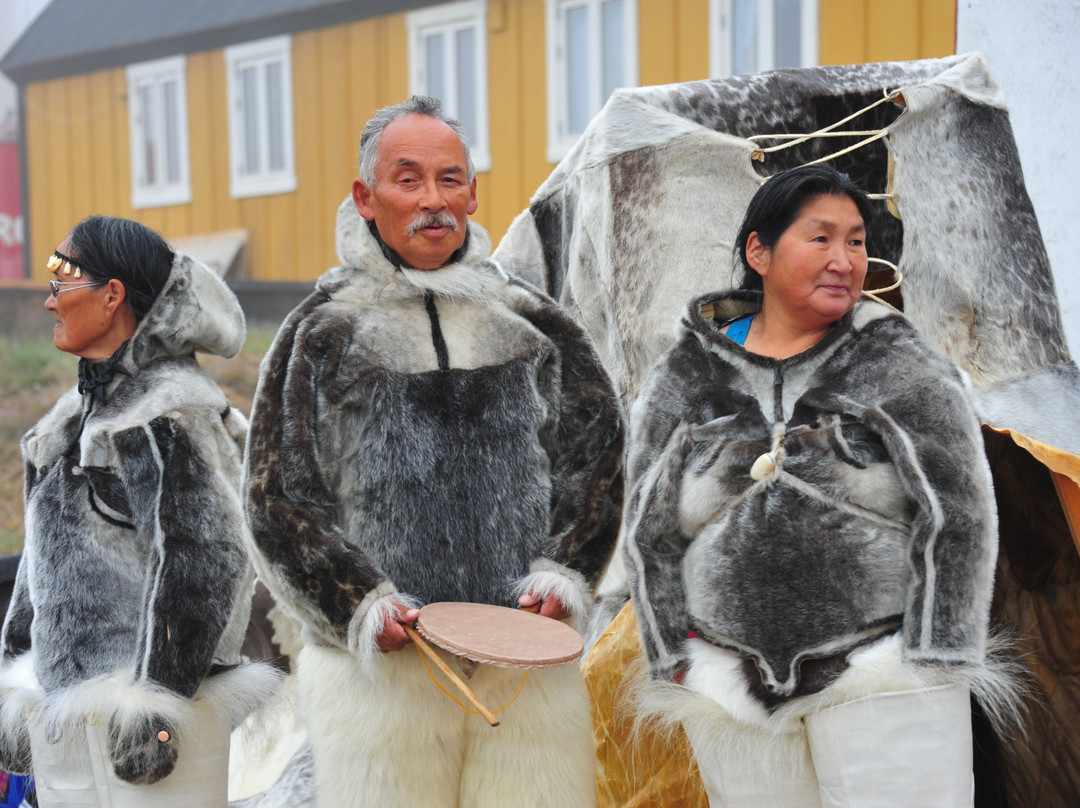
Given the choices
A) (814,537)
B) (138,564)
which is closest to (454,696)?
(814,537)

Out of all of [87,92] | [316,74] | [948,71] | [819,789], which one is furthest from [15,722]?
[87,92]

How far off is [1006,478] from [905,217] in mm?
853

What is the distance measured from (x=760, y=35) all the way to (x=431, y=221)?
480cm

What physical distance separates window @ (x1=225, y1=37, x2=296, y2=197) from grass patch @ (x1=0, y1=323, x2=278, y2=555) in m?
1.14

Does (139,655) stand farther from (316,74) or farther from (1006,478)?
(316,74)

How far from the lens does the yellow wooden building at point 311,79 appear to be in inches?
261

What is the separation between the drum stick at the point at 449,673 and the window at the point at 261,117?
7.28 meters

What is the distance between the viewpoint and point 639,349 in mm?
3416

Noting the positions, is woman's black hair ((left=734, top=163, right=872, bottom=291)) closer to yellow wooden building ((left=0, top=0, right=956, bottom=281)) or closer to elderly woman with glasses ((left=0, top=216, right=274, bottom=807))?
elderly woman with glasses ((left=0, top=216, right=274, bottom=807))

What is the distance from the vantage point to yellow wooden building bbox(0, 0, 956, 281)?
6.64 m

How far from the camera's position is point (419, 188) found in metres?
2.30

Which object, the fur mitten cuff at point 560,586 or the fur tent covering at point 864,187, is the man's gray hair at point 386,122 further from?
the fur tent covering at point 864,187

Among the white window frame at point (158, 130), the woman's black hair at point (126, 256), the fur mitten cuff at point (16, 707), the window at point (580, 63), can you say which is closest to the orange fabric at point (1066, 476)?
the woman's black hair at point (126, 256)

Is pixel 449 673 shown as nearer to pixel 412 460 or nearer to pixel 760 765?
pixel 412 460
